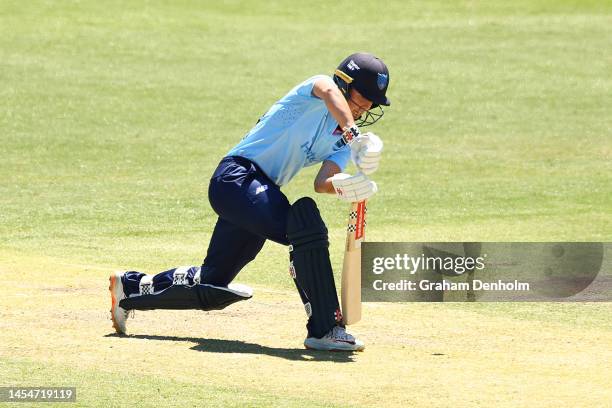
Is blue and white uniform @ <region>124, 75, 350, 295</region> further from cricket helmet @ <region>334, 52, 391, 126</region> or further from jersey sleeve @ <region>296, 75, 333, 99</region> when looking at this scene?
cricket helmet @ <region>334, 52, 391, 126</region>

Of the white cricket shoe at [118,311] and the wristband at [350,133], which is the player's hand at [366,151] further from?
the white cricket shoe at [118,311]

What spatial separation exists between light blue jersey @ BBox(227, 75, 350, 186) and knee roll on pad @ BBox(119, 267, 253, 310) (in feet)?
2.38

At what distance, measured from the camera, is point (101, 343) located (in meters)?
7.33

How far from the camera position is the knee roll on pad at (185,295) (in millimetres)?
7668

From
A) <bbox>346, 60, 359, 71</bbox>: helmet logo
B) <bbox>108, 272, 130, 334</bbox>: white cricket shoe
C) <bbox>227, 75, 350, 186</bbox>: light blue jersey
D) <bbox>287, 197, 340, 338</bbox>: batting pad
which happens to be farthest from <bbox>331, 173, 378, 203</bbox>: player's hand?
<bbox>108, 272, 130, 334</bbox>: white cricket shoe

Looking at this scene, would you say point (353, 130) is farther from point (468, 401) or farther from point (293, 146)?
point (468, 401)

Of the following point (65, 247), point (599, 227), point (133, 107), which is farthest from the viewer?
point (133, 107)

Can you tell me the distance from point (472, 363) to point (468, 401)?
0.89 meters

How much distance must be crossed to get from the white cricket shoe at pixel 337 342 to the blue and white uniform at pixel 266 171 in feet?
1.92

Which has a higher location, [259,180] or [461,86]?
[461,86]

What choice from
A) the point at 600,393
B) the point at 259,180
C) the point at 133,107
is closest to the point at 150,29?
the point at 133,107

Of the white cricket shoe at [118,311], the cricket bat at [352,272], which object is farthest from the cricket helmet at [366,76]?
the white cricket shoe at [118,311]

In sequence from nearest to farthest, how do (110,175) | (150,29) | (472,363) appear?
1. (472,363)
2. (110,175)
3. (150,29)

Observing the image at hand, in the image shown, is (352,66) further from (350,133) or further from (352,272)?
(352,272)
